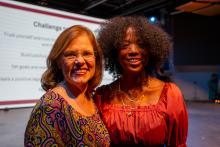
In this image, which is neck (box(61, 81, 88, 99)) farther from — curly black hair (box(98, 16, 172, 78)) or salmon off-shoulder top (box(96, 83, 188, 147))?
curly black hair (box(98, 16, 172, 78))

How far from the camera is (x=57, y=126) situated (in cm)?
94

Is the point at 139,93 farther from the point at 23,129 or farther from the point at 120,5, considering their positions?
the point at 120,5

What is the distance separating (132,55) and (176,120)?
0.35 metres

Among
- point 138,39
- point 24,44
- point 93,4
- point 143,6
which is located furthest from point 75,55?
point 93,4

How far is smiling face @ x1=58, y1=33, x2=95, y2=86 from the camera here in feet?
3.49

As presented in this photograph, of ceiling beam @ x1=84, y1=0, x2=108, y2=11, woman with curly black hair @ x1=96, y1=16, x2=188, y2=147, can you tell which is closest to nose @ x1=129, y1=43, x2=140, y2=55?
woman with curly black hair @ x1=96, y1=16, x2=188, y2=147

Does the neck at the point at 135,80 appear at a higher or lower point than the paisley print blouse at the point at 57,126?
higher

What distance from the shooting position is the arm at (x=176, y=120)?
129 cm

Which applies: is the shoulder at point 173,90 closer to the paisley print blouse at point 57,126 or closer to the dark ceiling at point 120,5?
the paisley print blouse at point 57,126

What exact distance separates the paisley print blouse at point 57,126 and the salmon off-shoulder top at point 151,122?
235mm

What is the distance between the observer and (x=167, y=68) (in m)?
1.60

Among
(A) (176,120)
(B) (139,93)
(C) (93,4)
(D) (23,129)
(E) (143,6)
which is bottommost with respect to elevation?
(D) (23,129)

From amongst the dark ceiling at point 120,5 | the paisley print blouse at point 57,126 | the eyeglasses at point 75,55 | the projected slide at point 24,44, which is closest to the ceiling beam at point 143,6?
→ the dark ceiling at point 120,5

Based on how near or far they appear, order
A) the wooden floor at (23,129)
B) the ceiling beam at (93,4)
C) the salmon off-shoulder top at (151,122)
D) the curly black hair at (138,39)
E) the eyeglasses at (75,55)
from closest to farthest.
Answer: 1. the eyeglasses at (75,55)
2. the salmon off-shoulder top at (151,122)
3. the curly black hair at (138,39)
4. the wooden floor at (23,129)
5. the ceiling beam at (93,4)
